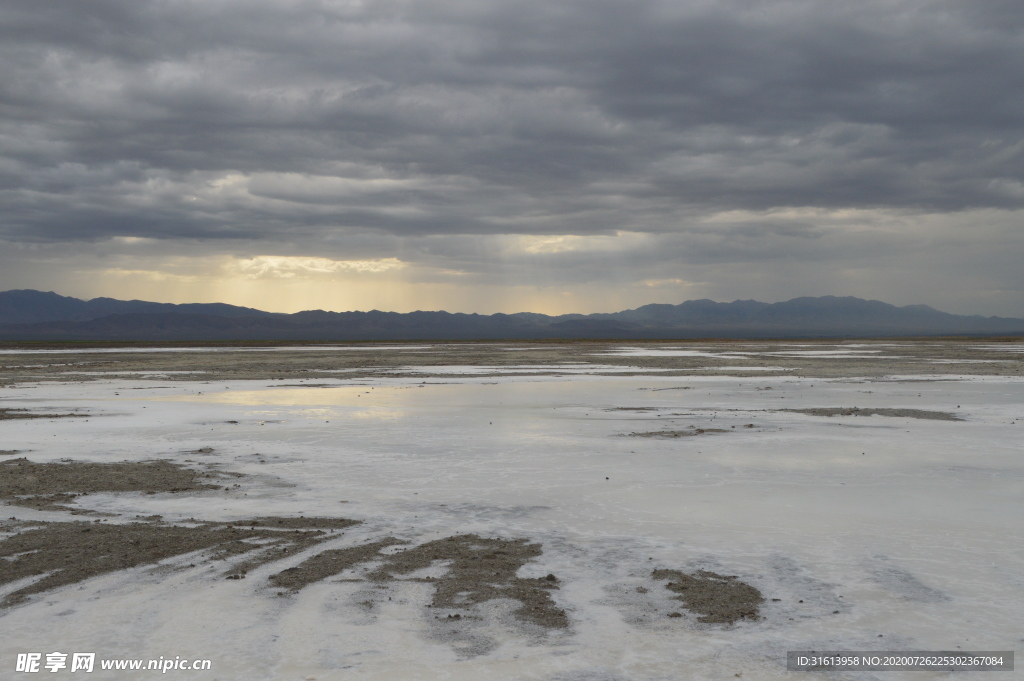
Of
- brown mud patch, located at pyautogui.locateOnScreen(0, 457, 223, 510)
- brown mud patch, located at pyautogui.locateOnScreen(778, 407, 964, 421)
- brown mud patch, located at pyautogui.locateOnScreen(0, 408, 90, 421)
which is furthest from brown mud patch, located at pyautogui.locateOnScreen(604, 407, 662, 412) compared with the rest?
brown mud patch, located at pyautogui.locateOnScreen(0, 408, 90, 421)

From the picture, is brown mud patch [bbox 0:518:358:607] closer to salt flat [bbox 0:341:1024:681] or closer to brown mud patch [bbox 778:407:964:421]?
salt flat [bbox 0:341:1024:681]

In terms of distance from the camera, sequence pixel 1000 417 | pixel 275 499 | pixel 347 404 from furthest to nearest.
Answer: pixel 347 404, pixel 1000 417, pixel 275 499

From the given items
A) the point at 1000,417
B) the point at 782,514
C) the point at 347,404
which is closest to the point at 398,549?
the point at 782,514

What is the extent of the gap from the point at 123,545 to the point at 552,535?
16.4ft

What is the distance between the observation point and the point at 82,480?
12.7 meters

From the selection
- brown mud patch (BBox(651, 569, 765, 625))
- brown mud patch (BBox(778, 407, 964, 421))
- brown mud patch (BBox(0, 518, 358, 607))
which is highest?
brown mud patch (BBox(778, 407, 964, 421))

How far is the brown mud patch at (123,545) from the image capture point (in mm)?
7918

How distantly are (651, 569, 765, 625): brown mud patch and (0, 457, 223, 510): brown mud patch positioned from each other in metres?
7.86

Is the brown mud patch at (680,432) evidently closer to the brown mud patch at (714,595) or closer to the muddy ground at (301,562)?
the muddy ground at (301,562)

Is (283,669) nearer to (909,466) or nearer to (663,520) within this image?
(663,520)

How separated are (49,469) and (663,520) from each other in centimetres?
1056

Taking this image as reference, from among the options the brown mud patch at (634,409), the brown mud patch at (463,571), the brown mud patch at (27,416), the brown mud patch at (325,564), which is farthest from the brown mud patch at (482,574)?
the brown mud patch at (27,416)

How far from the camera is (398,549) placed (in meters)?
8.86

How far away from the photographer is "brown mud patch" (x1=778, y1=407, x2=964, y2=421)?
20.3m
